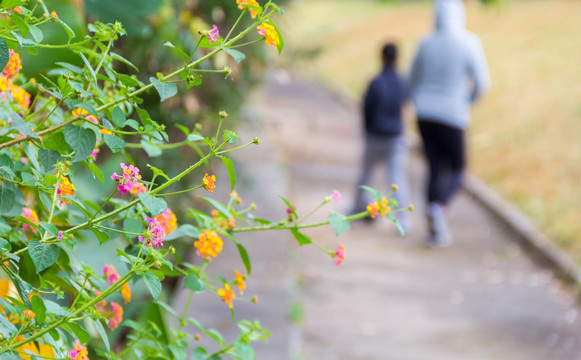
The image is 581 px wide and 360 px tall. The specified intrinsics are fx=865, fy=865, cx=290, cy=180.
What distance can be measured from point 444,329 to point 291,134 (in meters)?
8.53

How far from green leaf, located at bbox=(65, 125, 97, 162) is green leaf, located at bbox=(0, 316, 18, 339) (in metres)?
0.26

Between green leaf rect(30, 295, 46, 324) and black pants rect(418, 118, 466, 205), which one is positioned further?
black pants rect(418, 118, 466, 205)

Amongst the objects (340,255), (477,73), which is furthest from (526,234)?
(340,255)

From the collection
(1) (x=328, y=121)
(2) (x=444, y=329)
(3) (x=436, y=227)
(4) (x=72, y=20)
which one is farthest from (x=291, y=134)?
(4) (x=72, y=20)

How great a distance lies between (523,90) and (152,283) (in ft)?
44.1

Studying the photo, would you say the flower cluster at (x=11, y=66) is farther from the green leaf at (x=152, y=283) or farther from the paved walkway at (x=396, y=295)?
the paved walkway at (x=396, y=295)

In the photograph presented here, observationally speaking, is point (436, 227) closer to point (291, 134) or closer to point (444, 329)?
point (444, 329)

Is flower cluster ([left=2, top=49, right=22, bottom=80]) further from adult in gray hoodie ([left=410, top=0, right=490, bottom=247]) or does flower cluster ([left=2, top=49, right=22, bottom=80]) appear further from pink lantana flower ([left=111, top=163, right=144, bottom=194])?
adult in gray hoodie ([left=410, top=0, right=490, bottom=247])

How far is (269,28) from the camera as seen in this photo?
139 centimetres

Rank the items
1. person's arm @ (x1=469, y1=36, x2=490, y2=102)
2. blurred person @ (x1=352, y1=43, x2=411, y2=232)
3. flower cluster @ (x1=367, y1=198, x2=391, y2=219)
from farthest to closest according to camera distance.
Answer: blurred person @ (x1=352, y1=43, x2=411, y2=232) → person's arm @ (x1=469, y1=36, x2=490, y2=102) → flower cluster @ (x1=367, y1=198, x2=391, y2=219)

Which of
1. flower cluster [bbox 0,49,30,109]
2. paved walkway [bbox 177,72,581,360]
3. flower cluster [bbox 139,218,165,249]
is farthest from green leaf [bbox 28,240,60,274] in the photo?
paved walkway [bbox 177,72,581,360]

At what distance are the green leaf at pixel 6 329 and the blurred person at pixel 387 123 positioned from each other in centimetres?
630

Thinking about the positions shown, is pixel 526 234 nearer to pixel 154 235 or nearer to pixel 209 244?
pixel 209 244

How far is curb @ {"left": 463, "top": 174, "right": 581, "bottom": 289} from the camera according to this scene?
668cm
